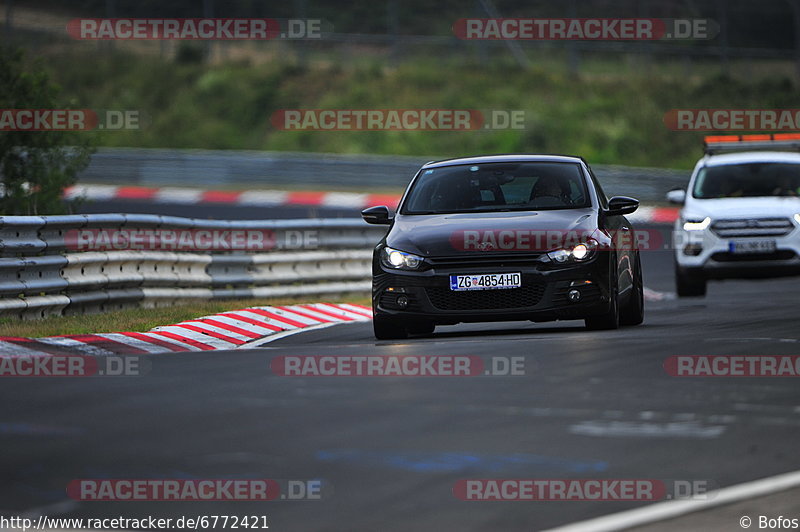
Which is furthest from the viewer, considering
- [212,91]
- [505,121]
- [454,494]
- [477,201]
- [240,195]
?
[212,91]

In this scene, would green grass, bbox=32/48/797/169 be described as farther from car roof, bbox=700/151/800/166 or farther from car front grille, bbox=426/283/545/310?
car front grille, bbox=426/283/545/310

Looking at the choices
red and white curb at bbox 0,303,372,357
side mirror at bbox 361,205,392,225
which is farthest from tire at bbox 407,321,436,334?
red and white curb at bbox 0,303,372,357

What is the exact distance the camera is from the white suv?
19.1m

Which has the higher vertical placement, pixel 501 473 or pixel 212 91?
pixel 212 91

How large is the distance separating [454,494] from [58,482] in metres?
1.72

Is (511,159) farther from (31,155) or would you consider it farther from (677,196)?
(31,155)

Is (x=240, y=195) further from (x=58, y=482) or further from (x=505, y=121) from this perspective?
(x=58, y=482)

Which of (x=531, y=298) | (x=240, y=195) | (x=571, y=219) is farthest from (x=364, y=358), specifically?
(x=240, y=195)

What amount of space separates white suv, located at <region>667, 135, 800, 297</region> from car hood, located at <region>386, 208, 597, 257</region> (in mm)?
6083

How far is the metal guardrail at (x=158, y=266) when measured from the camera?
570 inches

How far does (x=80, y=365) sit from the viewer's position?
11.0 m

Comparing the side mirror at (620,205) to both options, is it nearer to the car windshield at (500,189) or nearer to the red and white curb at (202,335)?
the car windshield at (500,189)

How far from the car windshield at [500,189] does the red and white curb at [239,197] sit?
20816 mm

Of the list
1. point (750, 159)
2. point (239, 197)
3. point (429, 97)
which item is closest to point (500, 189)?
point (750, 159)
